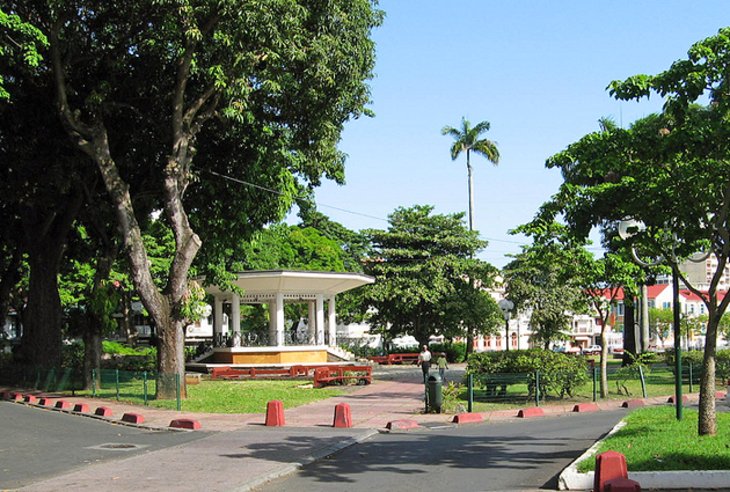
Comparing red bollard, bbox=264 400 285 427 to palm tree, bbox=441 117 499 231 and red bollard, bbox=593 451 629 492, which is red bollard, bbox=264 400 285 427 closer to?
red bollard, bbox=593 451 629 492

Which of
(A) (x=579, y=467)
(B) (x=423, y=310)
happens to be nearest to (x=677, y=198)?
(A) (x=579, y=467)

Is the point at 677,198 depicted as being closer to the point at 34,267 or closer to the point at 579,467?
the point at 579,467

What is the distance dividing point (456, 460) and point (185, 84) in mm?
15300

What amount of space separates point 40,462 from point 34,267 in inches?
709

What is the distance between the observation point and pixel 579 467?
414 inches

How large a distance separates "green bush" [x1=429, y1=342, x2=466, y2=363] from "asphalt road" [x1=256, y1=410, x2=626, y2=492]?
33.7 metres

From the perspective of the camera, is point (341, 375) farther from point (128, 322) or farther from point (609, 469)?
point (128, 322)

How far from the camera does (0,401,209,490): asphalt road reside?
1275 centimetres

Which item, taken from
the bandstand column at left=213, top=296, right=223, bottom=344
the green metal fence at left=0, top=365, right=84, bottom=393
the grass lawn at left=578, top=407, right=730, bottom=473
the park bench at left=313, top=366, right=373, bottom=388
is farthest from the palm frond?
the grass lawn at left=578, top=407, right=730, bottom=473

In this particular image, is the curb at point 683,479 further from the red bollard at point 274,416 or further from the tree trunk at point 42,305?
the tree trunk at point 42,305

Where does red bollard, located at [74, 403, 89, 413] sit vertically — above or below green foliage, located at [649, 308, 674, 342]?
above

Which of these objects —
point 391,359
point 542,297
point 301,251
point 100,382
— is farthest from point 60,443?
point 301,251

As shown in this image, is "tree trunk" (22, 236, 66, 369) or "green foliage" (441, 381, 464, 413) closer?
"green foliage" (441, 381, 464, 413)

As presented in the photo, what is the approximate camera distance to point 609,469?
904 centimetres
